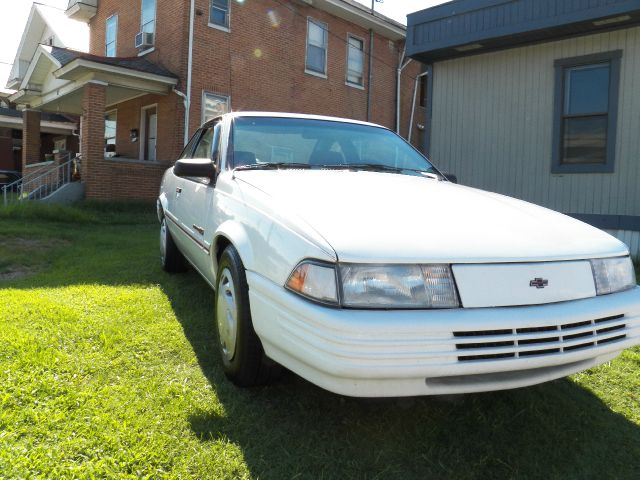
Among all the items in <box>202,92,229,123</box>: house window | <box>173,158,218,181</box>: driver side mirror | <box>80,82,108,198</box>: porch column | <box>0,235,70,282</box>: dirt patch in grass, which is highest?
<box>202,92,229,123</box>: house window

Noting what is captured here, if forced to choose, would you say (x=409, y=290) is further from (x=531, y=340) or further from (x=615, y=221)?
(x=615, y=221)

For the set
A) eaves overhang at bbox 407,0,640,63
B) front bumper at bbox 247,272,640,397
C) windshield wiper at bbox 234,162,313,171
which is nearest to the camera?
front bumper at bbox 247,272,640,397

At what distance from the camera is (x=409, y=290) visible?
6.42 feet

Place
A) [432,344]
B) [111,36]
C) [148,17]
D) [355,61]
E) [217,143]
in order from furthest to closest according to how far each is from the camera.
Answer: [355,61] → [111,36] → [148,17] → [217,143] → [432,344]

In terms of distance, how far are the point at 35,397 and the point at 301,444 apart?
50.9 inches

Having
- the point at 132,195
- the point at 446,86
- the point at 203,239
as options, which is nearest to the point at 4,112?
the point at 132,195

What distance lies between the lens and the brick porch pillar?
15.4 m

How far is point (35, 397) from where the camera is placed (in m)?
2.48

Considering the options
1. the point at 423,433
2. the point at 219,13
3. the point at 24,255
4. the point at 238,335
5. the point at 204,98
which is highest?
the point at 219,13

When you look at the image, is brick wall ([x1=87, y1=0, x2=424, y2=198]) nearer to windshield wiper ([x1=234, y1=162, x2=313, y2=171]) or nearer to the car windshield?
the car windshield

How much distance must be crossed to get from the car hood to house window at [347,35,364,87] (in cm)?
1427

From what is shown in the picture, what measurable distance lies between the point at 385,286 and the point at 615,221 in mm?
6231

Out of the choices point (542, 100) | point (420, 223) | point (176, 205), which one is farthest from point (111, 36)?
point (420, 223)

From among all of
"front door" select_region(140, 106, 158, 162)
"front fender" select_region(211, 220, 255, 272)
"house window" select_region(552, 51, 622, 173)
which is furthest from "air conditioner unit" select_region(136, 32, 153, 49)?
"front fender" select_region(211, 220, 255, 272)
